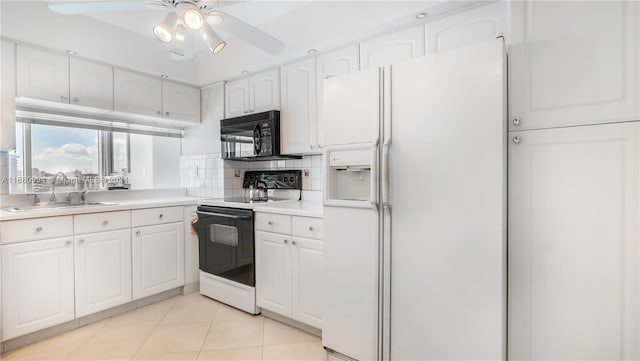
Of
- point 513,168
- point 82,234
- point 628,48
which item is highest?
point 628,48

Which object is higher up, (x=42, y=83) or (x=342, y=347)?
(x=42, y=83)

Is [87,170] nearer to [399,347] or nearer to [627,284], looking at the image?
[399,347]

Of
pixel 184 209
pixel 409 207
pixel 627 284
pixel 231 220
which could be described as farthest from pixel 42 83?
pixel 627 284

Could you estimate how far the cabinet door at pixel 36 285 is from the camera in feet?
6.82

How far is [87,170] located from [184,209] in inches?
38.8

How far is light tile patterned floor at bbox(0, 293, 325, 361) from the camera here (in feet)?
6.78

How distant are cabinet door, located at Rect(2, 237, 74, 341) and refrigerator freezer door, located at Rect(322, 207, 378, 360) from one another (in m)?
1.93

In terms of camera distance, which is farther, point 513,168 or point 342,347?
point 342,347

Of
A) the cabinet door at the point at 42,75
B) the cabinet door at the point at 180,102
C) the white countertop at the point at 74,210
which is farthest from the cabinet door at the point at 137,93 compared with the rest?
the white countertop at the point at 74,210

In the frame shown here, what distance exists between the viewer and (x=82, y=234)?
7.94 ft

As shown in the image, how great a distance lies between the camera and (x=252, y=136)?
3.00 meters

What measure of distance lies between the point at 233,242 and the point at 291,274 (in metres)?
0.67

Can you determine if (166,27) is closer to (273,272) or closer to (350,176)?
(350,176)

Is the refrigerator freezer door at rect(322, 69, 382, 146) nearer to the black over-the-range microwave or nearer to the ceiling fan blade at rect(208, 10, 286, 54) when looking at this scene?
the ceiling fan blade at rect(208, 10, 286, 54)
